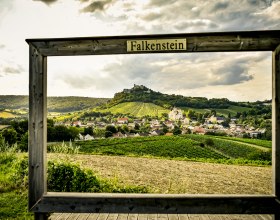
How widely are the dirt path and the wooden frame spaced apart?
4.11 meters

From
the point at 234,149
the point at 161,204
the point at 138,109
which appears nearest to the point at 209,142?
the point at 234,149

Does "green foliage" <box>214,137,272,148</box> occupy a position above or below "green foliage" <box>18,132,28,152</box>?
below

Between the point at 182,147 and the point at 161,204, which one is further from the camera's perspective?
the point at 182,147

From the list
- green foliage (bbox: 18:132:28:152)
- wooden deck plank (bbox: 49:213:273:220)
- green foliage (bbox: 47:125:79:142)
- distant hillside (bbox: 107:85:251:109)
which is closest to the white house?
distant hillside (bbox: 107:85:251:109)

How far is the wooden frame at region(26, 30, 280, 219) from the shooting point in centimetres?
367

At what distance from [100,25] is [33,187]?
7821mm

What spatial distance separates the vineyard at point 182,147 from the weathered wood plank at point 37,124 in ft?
43.8

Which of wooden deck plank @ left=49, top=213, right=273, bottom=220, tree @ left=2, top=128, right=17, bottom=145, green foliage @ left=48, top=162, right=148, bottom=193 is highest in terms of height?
tree @ left=2, top=128, right=17, bottom=145

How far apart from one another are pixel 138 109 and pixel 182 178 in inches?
376

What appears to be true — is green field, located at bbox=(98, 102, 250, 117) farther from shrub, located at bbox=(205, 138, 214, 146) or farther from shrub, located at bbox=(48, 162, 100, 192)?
shrub, located at bbox=(48, 162, 100, 192)

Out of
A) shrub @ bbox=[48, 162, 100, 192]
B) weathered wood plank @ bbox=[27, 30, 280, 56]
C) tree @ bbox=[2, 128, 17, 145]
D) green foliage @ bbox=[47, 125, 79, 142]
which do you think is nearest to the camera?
weathered wood plank @ bbox=[27, 30, 280, 56]

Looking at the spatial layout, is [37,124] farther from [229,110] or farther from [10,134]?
[229,110]

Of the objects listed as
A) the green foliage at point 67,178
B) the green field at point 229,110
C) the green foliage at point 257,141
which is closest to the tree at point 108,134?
the green field at point 229,110

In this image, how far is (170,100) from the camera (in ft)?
66.4
